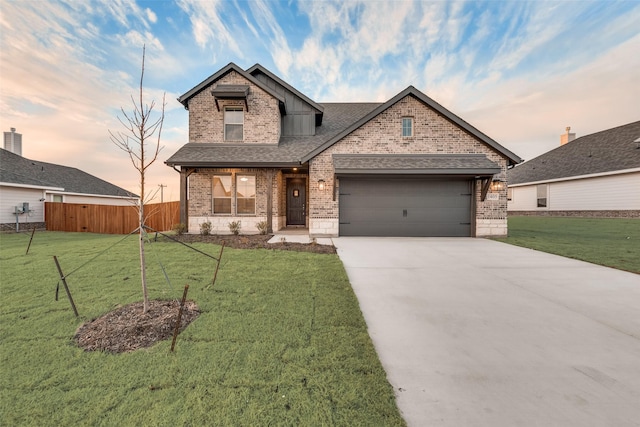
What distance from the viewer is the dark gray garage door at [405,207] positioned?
9891 mm

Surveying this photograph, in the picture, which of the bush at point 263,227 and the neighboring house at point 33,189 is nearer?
the bush at point 263,227

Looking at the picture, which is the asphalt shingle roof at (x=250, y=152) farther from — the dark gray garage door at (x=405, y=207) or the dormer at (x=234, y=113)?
the dark gray garage door at (x=405, y=207)

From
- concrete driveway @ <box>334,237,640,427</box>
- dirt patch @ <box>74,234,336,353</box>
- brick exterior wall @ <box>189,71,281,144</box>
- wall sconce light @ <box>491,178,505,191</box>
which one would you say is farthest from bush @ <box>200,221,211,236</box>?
wall sconce light @ <box>491,178,505,191</box>

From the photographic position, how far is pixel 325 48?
586 inches

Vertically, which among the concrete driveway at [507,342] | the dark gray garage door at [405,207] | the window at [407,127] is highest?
the window at [407,127]

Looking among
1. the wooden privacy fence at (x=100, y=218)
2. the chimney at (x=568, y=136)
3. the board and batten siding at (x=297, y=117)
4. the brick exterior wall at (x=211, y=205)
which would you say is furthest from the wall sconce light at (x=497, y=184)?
the chimney at (x=568, y=136)

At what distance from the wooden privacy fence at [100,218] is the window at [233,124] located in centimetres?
530

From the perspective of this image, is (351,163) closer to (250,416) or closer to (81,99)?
(250,416)

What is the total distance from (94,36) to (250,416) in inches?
630

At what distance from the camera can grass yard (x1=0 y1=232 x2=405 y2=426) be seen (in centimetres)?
161

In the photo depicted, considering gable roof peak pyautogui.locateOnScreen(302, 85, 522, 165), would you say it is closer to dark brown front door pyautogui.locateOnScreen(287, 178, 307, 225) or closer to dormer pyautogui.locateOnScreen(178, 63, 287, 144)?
dark brown front door pyautogui.locateOnScreen(287, 178, 307, 225)

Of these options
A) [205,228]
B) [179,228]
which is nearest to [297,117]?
[205,228]

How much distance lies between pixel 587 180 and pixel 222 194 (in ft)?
82.7

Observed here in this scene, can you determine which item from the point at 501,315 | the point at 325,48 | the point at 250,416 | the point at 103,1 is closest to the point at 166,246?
the point at 250,416
